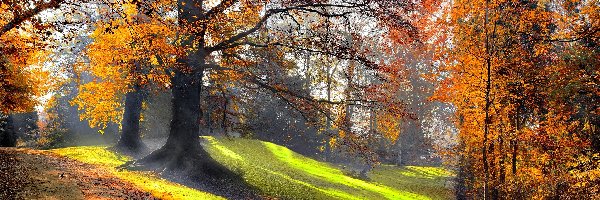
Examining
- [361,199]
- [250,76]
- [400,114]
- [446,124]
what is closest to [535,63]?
[400,114]

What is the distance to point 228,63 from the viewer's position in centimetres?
1661

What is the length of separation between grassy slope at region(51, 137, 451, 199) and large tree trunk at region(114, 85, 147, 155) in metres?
1.35

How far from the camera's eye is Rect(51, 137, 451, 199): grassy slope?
13562 millimetres

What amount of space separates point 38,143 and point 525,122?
36.4m

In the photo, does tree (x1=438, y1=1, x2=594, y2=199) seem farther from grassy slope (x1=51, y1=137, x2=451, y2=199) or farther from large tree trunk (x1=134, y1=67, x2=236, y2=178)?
large tree trunk (x1=134, y1=67, x2=236, y2=178)

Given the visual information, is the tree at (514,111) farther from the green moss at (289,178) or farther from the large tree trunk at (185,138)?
the large tree trunk at (185,138)

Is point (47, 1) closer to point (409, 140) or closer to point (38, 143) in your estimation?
point (38, 143)

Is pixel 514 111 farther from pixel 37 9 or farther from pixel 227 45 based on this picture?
pixel 37 9

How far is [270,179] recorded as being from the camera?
17750 millimetres

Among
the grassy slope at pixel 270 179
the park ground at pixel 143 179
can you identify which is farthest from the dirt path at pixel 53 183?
the grassy slope at pixel 270 179

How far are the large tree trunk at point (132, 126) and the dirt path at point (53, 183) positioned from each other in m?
11.0

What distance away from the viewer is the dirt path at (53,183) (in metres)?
8.62

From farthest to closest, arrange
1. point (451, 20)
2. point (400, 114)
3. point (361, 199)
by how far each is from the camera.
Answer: point (451, 20) < point (361, 199) < point (400, 114)

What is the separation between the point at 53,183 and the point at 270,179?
9198mm
